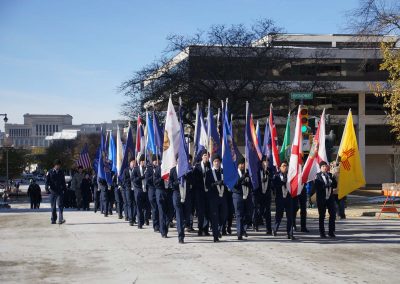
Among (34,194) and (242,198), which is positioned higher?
(242,198)

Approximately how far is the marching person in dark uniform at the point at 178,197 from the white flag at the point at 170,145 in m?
0.14

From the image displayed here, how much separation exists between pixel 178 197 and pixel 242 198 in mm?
1504

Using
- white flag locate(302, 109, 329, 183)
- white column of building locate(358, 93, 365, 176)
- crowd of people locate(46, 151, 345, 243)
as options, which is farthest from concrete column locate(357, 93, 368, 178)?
white flag locate(302, 109, 329, 183)

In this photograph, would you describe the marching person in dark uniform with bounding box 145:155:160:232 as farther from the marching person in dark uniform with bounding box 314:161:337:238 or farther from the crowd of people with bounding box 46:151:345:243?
the marching person in dark uniform with bounding box 314:161:337:238

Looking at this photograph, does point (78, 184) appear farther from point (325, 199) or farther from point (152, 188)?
point (325, 199)

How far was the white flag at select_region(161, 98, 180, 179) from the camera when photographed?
15289 millimetres

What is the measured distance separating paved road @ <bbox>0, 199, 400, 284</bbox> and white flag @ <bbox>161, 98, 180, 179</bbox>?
168 centimetres

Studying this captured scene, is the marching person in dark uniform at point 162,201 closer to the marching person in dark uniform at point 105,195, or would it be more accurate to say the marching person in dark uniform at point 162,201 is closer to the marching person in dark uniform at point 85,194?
the marching person in dark uniform at point 105,195

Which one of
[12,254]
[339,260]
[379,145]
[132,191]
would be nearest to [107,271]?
[12,254]

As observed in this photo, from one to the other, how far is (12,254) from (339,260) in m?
6.26

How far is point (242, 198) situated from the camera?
1503cm

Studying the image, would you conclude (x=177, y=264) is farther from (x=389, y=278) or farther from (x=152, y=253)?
(x=389, y=278)

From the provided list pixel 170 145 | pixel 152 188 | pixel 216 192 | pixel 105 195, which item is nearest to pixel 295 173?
pixel 216 192

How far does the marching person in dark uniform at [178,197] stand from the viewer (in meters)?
14.3
